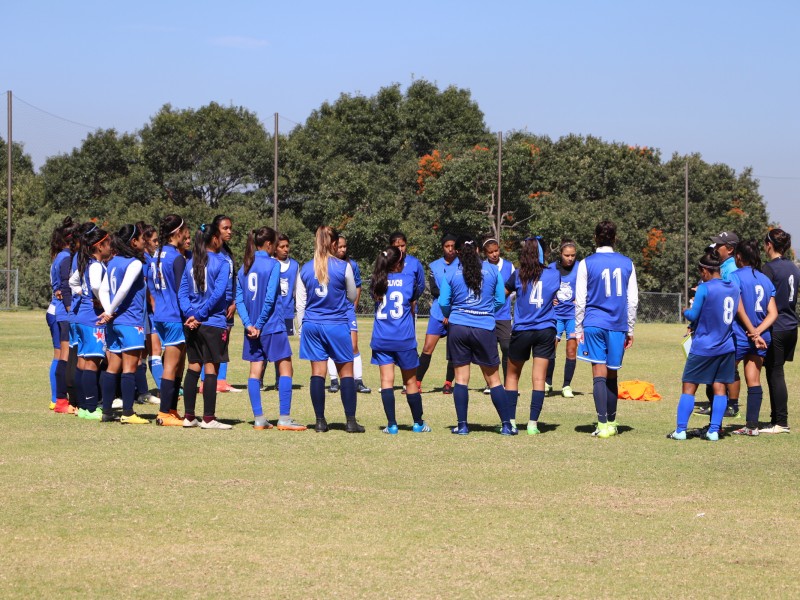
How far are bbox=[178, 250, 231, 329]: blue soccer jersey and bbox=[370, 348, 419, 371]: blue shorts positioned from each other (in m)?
1.51

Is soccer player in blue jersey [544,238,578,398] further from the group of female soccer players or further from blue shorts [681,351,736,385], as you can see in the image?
blue shorts [681,351,736,385]

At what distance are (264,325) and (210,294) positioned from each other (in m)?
0.65

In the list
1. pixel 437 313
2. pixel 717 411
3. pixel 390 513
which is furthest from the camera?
pixel 437 313

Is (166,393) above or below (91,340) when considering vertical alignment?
below

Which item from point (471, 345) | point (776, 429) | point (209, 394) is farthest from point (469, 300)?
point (776, 429)

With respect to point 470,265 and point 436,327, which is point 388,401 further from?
point 436,327

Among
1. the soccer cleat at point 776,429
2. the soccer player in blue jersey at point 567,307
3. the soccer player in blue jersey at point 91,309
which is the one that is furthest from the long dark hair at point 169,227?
the soccer cleat at point 776,429

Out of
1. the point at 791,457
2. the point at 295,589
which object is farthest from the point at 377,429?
the point at 295,589

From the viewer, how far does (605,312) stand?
10.6m

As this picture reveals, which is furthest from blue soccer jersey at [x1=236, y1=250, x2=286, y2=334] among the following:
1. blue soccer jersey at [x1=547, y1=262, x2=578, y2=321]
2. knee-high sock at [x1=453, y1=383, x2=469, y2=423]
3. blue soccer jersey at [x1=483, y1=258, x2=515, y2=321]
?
blue soccer jersey at [x1=547, y1=262, x2=578, y2=321]

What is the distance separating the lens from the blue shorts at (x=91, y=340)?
11.3 metres

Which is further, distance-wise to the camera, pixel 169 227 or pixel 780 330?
pixel 780 330

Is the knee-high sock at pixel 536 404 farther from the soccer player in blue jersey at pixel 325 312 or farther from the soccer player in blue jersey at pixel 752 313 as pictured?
the soccer player in blue jersey at pixel 752 313

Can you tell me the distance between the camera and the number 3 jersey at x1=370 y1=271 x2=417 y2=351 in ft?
34.7
